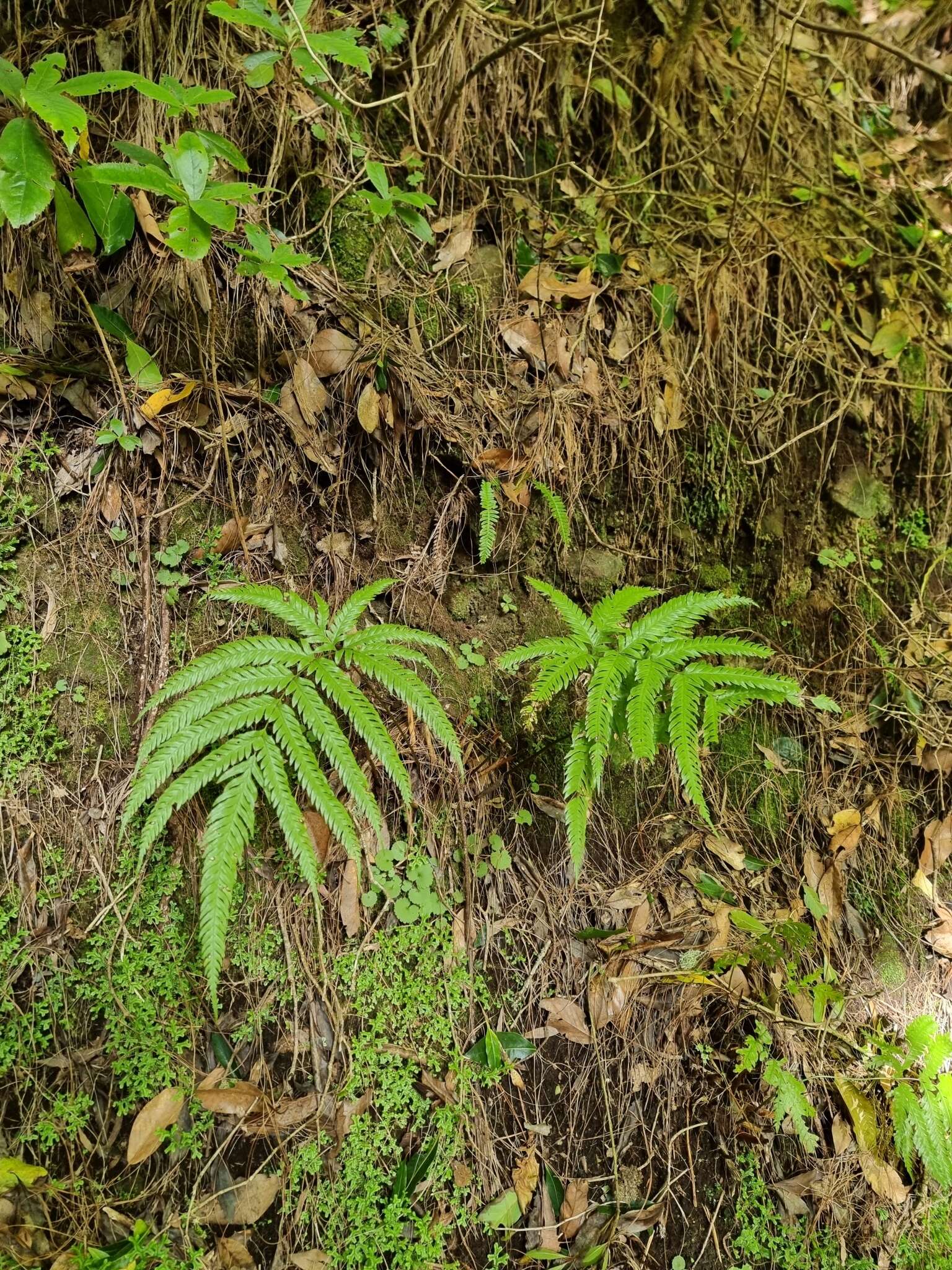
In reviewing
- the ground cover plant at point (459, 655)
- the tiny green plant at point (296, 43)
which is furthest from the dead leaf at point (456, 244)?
the tiny green plant at point (296, 43)

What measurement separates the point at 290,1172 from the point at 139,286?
103 inches

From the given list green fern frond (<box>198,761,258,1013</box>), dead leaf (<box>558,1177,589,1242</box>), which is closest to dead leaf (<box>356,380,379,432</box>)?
green fern frond (<box>198,761,258,1013</box>)

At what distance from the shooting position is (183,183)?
180cm

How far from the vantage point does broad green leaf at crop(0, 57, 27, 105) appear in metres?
1.59

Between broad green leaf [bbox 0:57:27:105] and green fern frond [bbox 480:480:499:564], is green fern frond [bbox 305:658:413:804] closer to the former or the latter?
green fern frond [bbox 480:480:499:564]

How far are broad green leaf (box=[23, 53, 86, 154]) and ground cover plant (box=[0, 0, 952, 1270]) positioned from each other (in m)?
0.01

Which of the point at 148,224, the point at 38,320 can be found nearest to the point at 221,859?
the point at 38,320

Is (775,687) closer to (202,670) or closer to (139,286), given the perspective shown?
(202,670)

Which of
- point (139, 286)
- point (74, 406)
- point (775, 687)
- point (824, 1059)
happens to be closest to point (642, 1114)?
point (824, 1059)

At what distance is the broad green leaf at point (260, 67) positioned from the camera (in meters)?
2.06

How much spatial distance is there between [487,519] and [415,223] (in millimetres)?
1054

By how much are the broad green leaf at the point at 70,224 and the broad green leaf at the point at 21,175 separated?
0.24 meters

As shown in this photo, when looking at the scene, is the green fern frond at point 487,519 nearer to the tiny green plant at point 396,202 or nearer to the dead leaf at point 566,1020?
the tiny green plant at point 396,202

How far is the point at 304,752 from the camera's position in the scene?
1.87 metres
